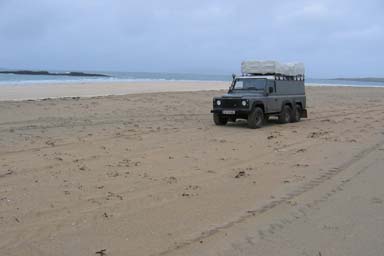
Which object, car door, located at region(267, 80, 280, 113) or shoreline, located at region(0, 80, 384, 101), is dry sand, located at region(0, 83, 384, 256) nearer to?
car door, located at region(267, 80, 280, 113)

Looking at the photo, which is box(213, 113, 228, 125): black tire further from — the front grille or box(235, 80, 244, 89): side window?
box(235, 80, 244, 89): side window

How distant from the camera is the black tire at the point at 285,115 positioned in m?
19.1

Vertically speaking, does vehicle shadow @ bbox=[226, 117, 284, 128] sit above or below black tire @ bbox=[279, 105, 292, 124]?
below

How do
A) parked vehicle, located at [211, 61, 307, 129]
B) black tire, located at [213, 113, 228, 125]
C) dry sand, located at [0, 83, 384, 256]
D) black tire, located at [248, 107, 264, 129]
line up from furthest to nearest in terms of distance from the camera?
black tire, located at [213, 113, 228, 125] < parked vehicle, located at [211, 61, 307, 129] < black tire, located at [248, 107, 264, 129] < dry sand, located at [0, 83, 384, 256]

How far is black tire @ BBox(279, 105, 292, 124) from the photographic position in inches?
753

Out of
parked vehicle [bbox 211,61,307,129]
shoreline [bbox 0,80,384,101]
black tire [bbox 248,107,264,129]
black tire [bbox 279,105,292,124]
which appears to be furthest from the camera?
shoreline [bbox 0,80,384,101]

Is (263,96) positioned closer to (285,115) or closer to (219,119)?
(219,119)

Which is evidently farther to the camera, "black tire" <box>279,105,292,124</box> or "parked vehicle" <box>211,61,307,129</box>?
"black tire" <box>279,105,292,124</box>

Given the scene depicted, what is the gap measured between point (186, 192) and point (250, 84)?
10.9 meters

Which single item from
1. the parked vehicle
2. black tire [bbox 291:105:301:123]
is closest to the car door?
the parked vehicle

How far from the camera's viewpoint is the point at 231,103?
675 inches

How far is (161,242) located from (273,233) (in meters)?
1.23

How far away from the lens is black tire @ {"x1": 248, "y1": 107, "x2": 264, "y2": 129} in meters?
17.0

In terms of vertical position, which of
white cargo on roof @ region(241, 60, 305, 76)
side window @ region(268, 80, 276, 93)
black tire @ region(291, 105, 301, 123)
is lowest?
black tire @ region(291, 105, 301, 123)
